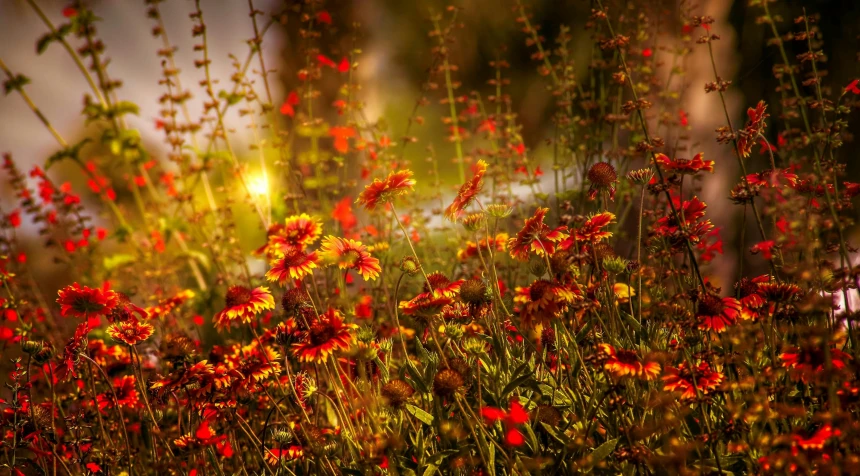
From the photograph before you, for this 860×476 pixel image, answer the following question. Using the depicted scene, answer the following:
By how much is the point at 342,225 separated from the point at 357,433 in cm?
284

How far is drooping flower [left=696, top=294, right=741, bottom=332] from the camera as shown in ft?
5.23

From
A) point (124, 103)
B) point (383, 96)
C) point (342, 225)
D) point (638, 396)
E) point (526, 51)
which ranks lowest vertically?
point (638, 396)

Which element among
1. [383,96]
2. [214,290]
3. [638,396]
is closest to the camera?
[638,396]

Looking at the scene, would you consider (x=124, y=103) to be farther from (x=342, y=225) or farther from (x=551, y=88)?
(x=551, y=88)

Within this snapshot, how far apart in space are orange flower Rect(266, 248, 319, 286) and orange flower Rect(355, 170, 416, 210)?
26 centimetres

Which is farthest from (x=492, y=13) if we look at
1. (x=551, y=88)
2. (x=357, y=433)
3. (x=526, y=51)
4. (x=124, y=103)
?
(x=357, y=433)

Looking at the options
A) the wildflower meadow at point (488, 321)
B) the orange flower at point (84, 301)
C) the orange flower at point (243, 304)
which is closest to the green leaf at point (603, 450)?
the wildflower meadow at point (488, 321)

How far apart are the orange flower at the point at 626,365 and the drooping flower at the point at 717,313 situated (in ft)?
0.66

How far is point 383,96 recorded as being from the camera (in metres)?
6.40

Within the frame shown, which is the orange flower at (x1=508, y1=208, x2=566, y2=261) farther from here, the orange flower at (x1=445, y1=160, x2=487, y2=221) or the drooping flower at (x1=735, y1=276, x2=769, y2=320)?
the drooping flower at (x1=735, y1=276, x2=769, y2=320)

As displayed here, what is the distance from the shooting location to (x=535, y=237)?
67.0 inches

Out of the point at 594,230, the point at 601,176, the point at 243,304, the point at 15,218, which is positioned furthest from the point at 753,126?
the point at 15,218

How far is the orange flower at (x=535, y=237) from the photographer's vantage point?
5.81 ft

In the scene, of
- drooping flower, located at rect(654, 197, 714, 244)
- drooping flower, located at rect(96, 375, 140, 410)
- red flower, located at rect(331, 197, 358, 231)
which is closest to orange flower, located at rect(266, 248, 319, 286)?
drooping flower, located at rect(96, 375, 140, 410)
